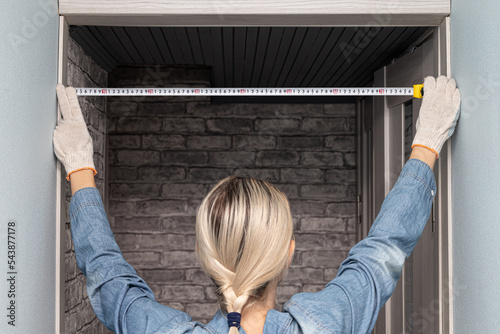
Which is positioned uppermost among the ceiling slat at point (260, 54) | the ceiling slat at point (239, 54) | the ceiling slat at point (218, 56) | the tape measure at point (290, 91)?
the ceiling slat at point (218, 56)

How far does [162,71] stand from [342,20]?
4.69ft

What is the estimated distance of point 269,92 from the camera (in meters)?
1.24

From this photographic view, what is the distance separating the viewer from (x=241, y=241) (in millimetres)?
768

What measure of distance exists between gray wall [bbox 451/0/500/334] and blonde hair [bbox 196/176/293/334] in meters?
0.52

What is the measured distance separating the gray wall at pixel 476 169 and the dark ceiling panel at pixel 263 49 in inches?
19.2

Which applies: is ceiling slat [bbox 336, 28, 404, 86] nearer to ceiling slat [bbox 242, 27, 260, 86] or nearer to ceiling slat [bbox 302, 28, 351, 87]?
ceiling slat [bbox 302, 28, 351, 87]

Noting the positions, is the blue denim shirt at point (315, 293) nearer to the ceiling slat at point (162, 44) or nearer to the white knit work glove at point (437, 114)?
the white knit work glove at point (437, 114)

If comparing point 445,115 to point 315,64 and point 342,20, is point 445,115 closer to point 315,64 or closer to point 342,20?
point 342,20

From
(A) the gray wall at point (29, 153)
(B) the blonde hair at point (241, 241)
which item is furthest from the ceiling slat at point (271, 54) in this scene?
(B) the blonde hair at point (241, 241)

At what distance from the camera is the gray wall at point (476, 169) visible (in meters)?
1.00

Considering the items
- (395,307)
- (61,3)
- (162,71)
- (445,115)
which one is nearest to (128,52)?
(162,71)

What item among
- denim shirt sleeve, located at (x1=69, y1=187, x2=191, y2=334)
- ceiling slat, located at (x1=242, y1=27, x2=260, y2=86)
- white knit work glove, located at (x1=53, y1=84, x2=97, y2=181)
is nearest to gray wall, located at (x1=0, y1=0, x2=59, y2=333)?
white knit work glove, located at (x1=53, y1=84, x2=97, y2=181)

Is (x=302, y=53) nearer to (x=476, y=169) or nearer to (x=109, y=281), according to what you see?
(x=476, y=169)

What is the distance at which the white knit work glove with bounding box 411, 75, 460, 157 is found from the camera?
3.66ft
